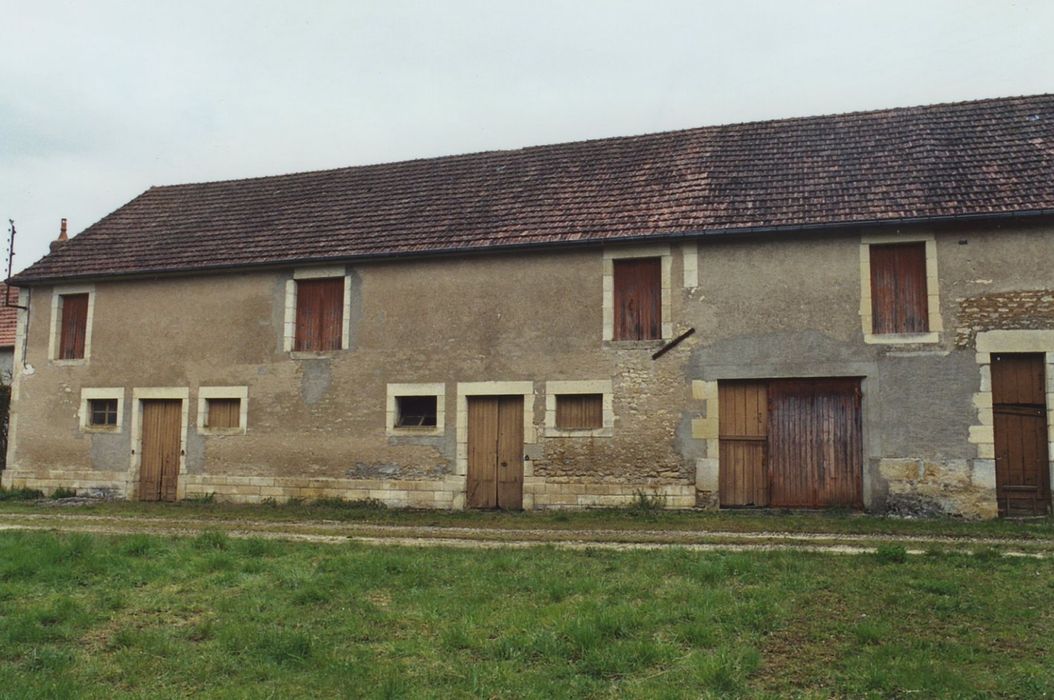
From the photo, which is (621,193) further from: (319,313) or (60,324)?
(60,324)

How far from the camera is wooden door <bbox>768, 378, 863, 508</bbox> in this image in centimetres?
1320

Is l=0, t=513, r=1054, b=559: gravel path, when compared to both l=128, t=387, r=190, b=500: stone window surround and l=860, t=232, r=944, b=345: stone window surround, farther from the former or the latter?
l=860, t=232, r=944, b=345: stone window surround

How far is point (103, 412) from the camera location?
57.4ft

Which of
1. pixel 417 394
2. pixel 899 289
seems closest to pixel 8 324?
pixel 417 394

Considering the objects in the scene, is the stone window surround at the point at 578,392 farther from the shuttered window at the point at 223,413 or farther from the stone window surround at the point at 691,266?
the shuttered window at the point at 223,413

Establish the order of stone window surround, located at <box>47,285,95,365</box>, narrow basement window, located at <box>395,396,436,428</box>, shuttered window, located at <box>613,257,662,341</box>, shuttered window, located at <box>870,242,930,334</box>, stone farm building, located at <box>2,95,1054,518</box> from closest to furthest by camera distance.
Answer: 1. stone farm building, located at <box>2,95,1054,518</box>
2. shuttered window, located at <box>870,242,930,334</box>
3. shuttered window, located at <box>613,257,662,341</box>
4. narrow basement window, located at <box>395,396,436,428</box>
5. stone window surround, located at <box>47,285,95,365</box>

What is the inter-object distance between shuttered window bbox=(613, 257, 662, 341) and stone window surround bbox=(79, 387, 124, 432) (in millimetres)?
9864

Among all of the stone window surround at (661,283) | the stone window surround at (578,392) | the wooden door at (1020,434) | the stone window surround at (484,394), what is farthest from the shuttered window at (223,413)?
the wooden door at (1020,434)

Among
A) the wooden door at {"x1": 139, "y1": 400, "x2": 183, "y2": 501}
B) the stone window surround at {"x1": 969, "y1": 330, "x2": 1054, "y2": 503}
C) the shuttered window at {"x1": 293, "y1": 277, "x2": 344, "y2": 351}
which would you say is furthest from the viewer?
the wooden door at {"x1": 139, "y1": 400, "x2": 183, "y2": 501}

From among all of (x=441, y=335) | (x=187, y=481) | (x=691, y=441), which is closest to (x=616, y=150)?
(x=441, y=335)

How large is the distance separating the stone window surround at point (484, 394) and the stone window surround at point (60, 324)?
8.06 m

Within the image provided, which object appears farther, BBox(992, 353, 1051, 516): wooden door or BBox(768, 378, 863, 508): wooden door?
BBox(768, 378, 863, 508): wooden door

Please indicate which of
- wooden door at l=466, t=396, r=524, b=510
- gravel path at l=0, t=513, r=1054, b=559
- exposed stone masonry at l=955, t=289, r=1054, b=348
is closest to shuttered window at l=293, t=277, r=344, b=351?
wooden door at l=466, t=396, r=524, b=510

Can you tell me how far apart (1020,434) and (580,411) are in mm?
6474
